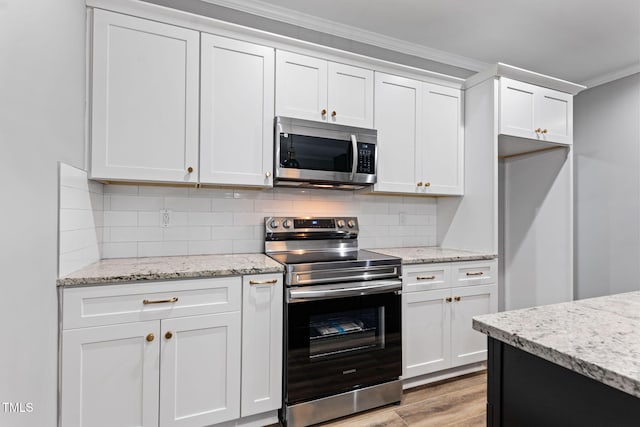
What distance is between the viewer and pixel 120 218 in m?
2.09

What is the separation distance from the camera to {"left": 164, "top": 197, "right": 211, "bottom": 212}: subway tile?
2213 mm

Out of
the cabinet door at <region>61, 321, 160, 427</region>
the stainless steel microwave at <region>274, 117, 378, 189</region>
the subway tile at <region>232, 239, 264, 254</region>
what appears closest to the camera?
the cabinet door at <region>61, 321, 160, 427</region>

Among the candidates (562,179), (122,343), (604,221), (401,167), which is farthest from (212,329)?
(604,221)

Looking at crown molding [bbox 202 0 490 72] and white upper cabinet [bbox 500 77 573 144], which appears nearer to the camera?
crown molding [bbox 202 0 490 72]

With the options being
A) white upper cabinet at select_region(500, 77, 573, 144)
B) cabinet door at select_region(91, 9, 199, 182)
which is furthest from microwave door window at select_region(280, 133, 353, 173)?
white upper cabinet at select_region(500, 77, 573, 144)

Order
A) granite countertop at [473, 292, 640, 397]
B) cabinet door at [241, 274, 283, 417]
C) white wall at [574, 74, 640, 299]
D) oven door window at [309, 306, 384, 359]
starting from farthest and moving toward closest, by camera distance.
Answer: white wall at [574, 74, 640, 299] → oven door window at [309, 306, 384, 359] → cabinet door at [241, 274, 283, 417] → granite countertop at [473, 292, 640, 397]

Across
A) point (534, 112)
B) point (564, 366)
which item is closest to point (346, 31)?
point (534, 112)

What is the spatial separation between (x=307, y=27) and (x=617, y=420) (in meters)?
2.76

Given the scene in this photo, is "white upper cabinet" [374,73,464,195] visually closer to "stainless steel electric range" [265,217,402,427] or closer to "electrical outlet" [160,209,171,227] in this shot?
"stainless steel electric range" [265,217,402,427]

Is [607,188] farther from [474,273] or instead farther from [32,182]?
[32,182]

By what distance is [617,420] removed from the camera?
2.25 ft

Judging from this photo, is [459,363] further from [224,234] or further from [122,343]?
[122,343]

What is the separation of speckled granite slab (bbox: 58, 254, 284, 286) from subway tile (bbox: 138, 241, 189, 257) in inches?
2.6

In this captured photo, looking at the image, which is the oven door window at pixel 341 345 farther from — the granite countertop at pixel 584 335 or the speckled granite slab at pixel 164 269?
the granite countertop at pixel 584 335
